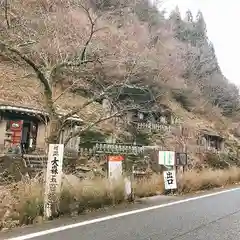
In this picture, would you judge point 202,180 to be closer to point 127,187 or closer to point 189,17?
point 127,187

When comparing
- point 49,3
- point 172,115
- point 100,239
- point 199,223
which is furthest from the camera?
point 172,115

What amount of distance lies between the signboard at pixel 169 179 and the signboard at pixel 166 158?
590 mm

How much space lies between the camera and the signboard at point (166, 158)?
14.0 metres

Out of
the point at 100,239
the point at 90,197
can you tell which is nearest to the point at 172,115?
the point at 90,197

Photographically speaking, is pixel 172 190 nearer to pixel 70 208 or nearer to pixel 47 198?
pixel 70 208

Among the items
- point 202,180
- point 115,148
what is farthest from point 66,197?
point 115,148

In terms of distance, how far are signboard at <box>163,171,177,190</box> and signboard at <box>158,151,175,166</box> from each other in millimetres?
590

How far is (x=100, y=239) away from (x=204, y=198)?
782 cm

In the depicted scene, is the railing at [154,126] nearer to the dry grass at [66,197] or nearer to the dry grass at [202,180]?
the dry grass at [202,180]

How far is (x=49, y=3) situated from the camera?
15391 mm

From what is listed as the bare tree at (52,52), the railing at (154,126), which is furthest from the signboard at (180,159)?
the railing at (154,126)

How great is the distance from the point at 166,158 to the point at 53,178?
6862mm

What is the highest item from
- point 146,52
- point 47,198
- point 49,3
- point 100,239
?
point 49,3

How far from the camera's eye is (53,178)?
26.9ft
